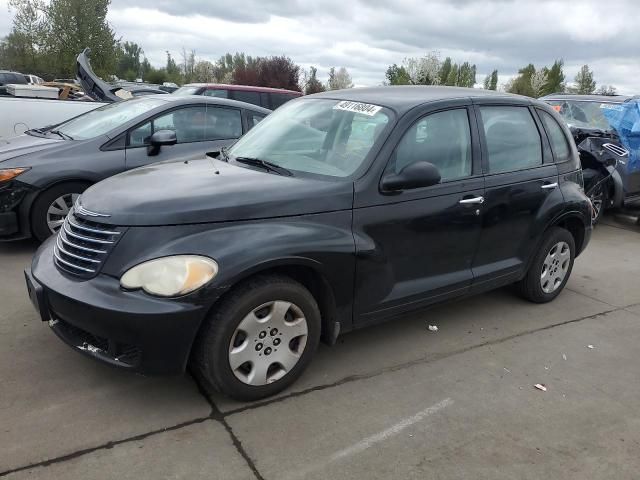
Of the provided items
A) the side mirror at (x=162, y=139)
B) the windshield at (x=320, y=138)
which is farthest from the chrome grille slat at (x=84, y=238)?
the side mirror at (x=162, y=139)

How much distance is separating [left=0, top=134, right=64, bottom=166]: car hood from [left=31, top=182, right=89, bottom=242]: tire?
17.8 inches

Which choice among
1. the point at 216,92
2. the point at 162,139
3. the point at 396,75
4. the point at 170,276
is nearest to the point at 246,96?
the point at 216,92

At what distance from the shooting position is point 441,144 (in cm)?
387

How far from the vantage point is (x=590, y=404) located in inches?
135

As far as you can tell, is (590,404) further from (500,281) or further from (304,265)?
(304,265)

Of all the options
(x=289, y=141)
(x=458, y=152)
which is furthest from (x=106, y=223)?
(x=458, y=152)

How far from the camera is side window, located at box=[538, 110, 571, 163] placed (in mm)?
4691

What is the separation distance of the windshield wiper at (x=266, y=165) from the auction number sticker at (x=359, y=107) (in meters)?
0.68

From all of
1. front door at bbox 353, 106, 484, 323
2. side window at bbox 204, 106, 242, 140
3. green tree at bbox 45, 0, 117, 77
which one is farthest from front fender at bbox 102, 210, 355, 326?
green tree at bbox 45, 0, 117, 77

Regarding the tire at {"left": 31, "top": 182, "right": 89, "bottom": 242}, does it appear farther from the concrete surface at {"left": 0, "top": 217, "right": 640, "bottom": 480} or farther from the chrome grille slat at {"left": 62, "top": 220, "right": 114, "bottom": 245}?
the chrome grille slat at {"left": 62, "top": 220, "right": 114, "bottom": 245}

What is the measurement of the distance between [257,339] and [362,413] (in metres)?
0.73

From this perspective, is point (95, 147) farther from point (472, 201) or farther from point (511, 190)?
point (511, 190)

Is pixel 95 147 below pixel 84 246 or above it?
above

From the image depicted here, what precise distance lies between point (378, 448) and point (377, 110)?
211 cm
